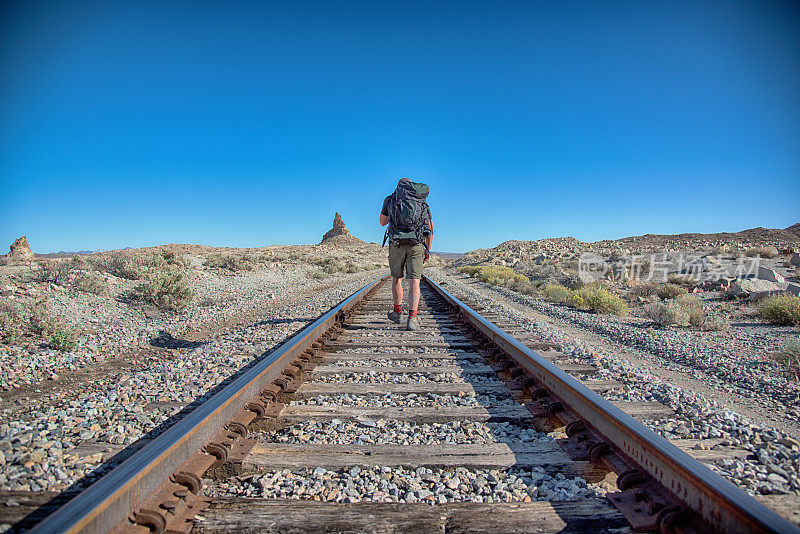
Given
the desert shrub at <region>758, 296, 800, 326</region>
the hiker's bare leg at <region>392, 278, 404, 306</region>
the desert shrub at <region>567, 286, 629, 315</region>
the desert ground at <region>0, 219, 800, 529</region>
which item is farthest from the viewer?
the desert shrub at <region>567, 286, 629, 315</region>

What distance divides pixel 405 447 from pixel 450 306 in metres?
6.36

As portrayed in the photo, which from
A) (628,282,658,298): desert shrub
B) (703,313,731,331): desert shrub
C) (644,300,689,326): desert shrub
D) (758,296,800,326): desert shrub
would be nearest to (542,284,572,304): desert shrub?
(628,282,658,298): desert shrub

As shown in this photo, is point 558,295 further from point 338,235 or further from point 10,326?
point 338,235

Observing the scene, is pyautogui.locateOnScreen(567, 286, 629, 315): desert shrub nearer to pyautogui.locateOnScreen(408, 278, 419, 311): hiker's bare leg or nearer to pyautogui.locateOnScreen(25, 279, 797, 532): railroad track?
pyautogui.locateOnScreen(408, 278, 419, 311): hiker's bare leg

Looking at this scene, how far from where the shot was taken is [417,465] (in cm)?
219

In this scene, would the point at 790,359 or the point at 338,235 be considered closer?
the point at 790,359

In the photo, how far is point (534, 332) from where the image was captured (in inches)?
242

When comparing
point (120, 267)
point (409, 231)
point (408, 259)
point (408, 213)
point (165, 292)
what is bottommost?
point (165, 292)

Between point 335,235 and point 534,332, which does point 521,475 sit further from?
point 335,235

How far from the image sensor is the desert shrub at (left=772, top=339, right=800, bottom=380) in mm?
4750

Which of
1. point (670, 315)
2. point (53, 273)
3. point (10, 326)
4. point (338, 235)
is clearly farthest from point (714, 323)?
point (338, 235)

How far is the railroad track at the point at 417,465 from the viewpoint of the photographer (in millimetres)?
1644

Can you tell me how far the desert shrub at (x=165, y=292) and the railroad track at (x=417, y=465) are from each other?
623 cm

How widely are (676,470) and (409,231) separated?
433 centimetres
